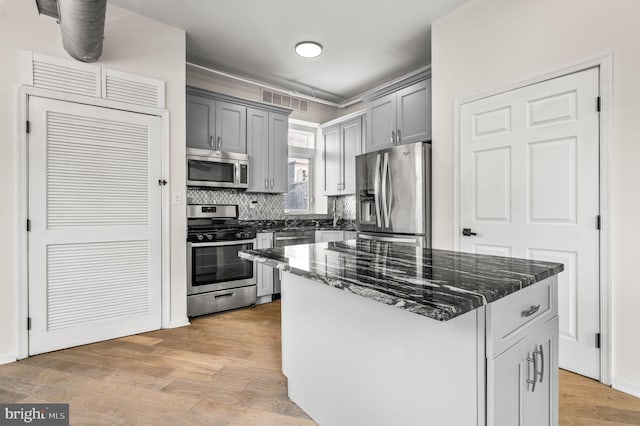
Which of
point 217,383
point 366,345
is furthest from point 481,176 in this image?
point 217,383

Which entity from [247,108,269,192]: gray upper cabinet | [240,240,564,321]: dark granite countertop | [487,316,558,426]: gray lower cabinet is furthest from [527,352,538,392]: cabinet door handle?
[247,108,269,192]: gray upper cabinet

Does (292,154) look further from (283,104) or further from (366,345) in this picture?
(366,345)

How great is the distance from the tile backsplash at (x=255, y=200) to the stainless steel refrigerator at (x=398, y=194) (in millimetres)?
1477

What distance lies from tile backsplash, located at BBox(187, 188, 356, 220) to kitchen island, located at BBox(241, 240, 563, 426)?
8.82 ft

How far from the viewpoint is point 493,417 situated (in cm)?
93

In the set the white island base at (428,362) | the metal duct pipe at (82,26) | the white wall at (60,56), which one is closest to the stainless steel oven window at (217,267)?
the white wall at (60,56)

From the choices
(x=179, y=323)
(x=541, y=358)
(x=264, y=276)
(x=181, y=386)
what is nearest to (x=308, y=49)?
(x=264, y=276)

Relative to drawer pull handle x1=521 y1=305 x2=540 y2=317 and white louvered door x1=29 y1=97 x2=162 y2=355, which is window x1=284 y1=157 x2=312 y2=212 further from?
drawer pull handle x1=521 y1=305 x2=540 y2=317

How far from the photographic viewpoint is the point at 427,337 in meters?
1.05

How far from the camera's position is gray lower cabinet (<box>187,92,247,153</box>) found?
369 cm

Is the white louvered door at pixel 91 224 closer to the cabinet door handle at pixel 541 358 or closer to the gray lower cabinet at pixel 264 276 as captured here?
the gray lower cabinet at pixel 264 276

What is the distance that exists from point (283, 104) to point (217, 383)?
3.84 m

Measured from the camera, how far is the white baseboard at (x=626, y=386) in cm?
192

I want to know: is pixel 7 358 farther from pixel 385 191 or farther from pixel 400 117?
pixel 400 117
